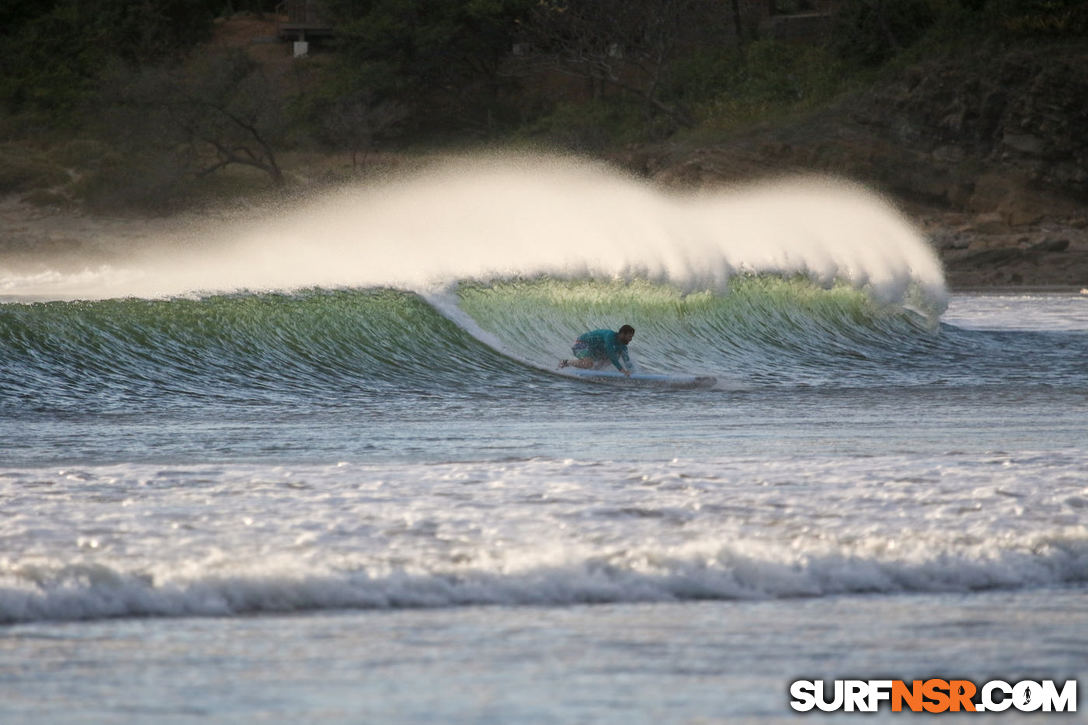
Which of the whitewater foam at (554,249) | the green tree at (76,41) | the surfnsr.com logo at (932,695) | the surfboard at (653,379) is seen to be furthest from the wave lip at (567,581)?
the green tree at (76,41)

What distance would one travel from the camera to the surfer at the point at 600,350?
45.9ft

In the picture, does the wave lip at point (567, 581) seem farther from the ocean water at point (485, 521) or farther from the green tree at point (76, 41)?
the green tree at point (76, 41)

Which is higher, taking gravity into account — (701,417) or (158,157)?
(158,157)

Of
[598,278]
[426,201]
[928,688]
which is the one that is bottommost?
[928,688]

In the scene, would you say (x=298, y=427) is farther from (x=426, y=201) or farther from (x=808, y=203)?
(x=426, y=201)

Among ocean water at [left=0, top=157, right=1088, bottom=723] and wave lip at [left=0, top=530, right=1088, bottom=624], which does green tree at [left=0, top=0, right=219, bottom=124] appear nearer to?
ocean water at [left=0, top=157, right=1088, bottom=723]

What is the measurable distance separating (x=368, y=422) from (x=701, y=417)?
2488 millimetres

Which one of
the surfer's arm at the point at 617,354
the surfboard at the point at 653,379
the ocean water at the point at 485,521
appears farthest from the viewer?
the surfer's arm at the point at 617,354

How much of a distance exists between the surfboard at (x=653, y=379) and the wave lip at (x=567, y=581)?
26.0 ft

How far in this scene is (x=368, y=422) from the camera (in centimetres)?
1066

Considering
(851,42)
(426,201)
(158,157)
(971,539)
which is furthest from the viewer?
(851,42)

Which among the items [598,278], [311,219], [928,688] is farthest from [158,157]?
[928,688]

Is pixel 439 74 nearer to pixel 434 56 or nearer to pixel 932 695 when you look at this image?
pixel 434 56

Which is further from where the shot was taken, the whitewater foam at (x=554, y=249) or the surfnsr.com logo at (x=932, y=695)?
the whitewater foam at (x=554, y=249)
